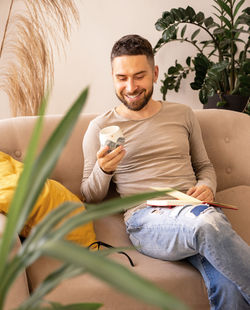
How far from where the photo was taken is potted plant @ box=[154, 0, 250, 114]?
8.61ft

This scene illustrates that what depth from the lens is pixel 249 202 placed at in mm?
1765

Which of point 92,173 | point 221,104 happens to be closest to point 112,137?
point 92,173

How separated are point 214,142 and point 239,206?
0.31m

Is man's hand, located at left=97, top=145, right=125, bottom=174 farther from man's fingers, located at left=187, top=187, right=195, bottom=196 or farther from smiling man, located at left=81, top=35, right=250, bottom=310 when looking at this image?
man's fingers, located at left=187, top=187, right=195, bottom=196

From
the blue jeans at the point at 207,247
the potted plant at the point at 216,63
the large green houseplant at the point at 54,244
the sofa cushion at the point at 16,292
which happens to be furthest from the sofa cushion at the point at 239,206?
the large green houseplant at the point at 54,244

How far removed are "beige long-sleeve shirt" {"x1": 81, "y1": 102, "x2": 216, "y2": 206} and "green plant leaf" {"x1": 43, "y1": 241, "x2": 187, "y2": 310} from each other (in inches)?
46.7

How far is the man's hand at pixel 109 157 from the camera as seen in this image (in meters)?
1.46

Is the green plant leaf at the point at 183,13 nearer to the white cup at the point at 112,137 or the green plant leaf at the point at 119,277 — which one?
the white cup at the point at 112,137

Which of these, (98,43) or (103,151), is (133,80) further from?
(98,43)

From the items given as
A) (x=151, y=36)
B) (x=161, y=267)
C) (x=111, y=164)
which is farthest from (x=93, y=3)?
(x=161, y=267)

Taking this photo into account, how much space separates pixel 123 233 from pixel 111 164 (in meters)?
0.32

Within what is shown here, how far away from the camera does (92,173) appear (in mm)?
1619

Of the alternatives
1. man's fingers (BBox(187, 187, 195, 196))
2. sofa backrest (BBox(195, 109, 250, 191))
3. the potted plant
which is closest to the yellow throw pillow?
man's fingers (BBox(187, 187, 195, 196))

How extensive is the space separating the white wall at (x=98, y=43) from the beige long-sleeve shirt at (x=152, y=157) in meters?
1.11
